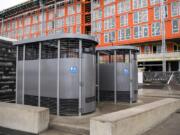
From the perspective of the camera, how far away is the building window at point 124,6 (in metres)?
41.5

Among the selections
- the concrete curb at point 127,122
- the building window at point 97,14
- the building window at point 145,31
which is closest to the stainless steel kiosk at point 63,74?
the concrete curb at point 127,122

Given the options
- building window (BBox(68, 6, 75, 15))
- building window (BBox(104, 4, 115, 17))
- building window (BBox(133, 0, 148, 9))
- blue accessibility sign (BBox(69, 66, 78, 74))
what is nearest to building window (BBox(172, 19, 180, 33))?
building window (BBox(133, 0, 148, 9))

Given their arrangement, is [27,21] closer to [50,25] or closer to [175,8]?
[50,25]

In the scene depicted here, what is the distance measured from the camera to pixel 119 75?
34.9 ft

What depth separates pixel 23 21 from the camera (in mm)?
61344

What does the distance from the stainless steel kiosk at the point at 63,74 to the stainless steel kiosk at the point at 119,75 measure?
288 cm

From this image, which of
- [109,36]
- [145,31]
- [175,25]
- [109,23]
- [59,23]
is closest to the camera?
[175,25]

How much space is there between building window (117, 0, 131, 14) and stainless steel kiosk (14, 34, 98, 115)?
3600 cm

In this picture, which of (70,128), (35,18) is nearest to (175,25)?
(70,128)

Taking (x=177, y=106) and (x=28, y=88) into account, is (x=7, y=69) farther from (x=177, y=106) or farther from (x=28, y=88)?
(x=177, y=106)

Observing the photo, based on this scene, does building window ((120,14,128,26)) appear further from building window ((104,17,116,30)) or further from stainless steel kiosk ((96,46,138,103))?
stainless steel kiosk ((96,46,138,103))

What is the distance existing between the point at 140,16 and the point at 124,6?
4261mm

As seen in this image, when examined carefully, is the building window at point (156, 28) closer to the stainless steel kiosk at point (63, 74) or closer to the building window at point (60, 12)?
the building window at point (60, 12)

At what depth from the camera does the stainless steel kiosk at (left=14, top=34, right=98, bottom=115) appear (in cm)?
738
